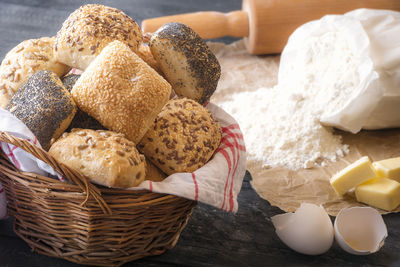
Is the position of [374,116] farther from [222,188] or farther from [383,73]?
[222,188]

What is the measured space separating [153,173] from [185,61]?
0.33 meters

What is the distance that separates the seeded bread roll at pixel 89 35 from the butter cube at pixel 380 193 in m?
0.84

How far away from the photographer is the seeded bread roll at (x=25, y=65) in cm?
136

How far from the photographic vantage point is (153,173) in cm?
130

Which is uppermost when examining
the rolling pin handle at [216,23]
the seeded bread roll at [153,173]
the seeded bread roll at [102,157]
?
the seeded bread roll at [102,157]

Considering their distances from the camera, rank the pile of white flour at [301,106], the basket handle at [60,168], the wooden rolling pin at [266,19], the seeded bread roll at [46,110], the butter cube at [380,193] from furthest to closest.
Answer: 1. the wooden rolling pin at [266,19]
2. the pile of white flour at [301,106]
3. the butter cube at [380,193]
4. the seeded bread roll at [46,110]
5. the basket handle at [60,168]

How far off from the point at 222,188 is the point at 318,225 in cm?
28

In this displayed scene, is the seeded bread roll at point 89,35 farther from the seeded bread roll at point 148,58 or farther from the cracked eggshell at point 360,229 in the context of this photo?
the cracked eggshell at point 360,229

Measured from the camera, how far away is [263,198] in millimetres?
1605

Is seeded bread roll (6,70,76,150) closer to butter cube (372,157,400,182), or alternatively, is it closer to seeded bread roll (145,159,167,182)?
seeded bread roll (145,159,167,182)

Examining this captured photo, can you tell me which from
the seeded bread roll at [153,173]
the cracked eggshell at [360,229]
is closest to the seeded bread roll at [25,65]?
the seeded bread roll at [153,173]

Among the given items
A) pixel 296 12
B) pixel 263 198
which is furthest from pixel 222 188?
pixel 296 12

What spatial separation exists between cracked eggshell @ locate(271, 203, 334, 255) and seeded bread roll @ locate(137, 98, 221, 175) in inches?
10.7

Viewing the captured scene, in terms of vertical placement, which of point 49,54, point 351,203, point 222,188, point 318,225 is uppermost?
point 49,54
